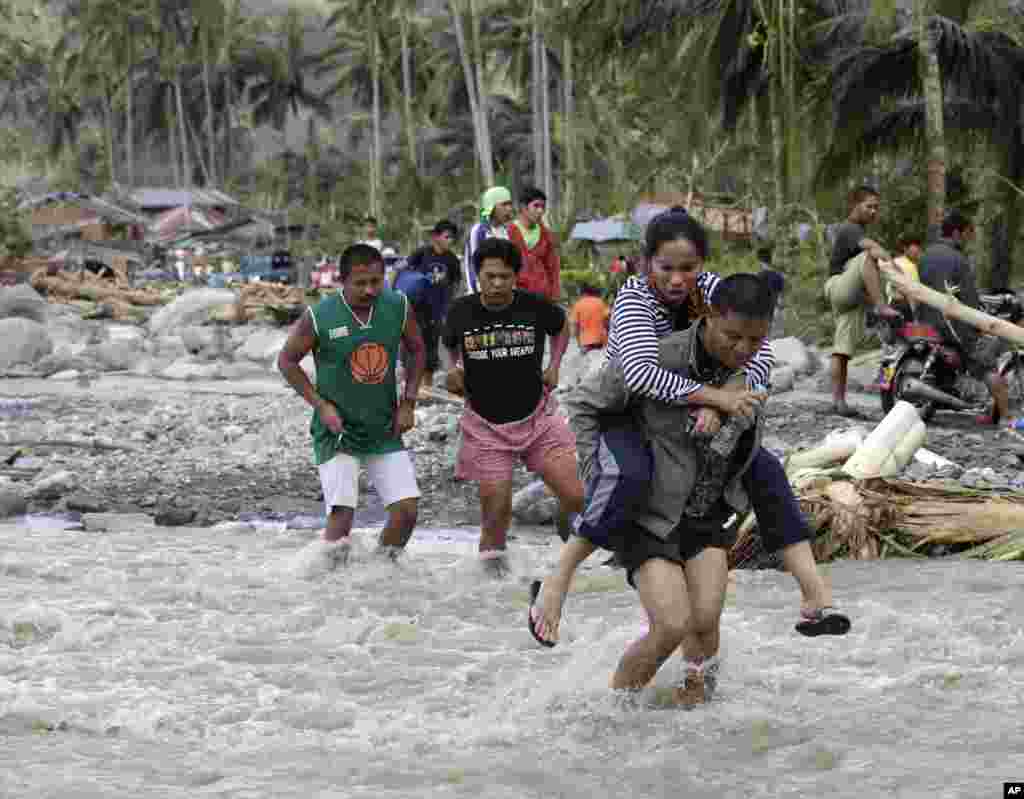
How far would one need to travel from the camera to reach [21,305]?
27.8 meters

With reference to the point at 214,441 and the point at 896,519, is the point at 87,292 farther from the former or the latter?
the point at 896,519

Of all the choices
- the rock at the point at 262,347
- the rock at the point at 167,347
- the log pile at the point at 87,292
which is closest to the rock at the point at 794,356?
the rock at the point at 262,347

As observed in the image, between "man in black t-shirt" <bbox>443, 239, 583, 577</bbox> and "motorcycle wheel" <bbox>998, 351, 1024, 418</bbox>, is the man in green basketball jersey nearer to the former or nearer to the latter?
"man in black t-shirt" <bbox>443, 239, 583, 577</bbox>

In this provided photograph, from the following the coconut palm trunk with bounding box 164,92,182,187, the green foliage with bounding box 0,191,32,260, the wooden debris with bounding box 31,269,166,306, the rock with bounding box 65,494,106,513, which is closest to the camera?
the rock with bounding box 65,494,106,513

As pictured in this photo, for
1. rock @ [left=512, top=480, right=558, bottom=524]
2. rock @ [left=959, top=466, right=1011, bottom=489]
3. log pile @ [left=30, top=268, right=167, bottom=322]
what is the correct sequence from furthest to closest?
1. log pile @ [left=30, top=268, right=167, bottom=322]
2. rock @ [left=512, top=480, right=558, bottom=524]
3. rock @ [left=959, top=466, right=1011, bottom=489]

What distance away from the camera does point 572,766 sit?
445 centimetres

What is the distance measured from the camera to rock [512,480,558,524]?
9102 mm

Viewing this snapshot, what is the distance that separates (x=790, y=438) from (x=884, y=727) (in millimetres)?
6520

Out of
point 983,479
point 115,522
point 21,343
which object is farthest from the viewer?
point 21,343

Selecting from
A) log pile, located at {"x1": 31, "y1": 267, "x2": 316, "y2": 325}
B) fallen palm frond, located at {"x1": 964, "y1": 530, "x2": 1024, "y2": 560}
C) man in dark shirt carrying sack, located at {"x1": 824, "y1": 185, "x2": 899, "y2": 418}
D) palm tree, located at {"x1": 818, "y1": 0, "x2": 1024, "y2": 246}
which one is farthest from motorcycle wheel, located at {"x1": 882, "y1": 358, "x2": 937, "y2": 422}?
log pile, located at {"x1": 31, "y1": 267, "x2": 316, "y2": 325}

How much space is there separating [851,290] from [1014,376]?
1.67m

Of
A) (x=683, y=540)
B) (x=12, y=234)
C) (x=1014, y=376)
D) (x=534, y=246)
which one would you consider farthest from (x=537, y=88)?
(x=683, y=540)

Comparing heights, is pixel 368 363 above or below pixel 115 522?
above

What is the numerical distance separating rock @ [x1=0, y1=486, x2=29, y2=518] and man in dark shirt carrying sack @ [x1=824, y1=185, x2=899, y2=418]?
20.6 ft
